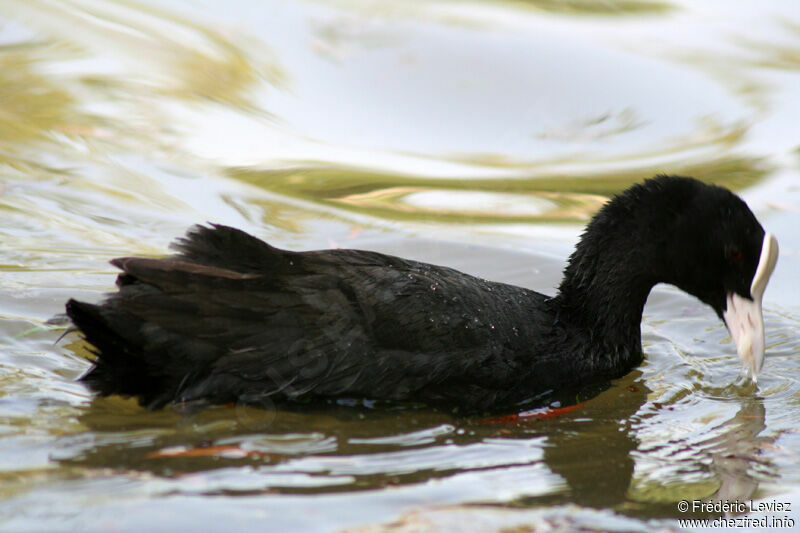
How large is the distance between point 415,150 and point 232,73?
1.77 m

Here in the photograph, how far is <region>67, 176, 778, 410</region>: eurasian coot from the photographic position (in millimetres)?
4172

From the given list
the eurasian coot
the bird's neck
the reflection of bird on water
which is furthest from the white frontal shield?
the bird's neck

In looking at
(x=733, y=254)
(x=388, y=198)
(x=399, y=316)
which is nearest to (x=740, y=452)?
(x=733, y=254)

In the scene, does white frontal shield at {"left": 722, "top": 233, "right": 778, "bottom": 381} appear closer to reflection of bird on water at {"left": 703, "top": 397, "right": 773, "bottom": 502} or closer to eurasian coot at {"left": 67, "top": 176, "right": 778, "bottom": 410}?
eurasian coot at {"left": 67, "top": 176, "right": 778, "bottom": 410}

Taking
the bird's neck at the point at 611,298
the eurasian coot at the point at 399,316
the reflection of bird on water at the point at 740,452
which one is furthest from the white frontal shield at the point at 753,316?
the bird's neck at the point at 611,298

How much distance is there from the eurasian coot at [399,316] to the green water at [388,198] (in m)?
0.15

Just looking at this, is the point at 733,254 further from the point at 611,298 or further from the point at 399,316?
the point at 399,316

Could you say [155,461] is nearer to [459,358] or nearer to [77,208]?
[459,358]

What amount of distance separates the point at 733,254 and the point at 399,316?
61.5 inches

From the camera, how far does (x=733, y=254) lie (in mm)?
4754

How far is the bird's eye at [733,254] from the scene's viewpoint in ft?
15.5

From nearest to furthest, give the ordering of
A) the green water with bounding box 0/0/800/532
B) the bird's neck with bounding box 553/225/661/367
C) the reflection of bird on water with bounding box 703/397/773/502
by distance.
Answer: the green water with bounding box 0/0/800/532, the reflection of bird on water with bounding box 703/397/773/502, the bird's neck with bounding box 553/225/661/367

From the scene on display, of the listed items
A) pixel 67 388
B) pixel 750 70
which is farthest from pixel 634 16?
pixel 67 388

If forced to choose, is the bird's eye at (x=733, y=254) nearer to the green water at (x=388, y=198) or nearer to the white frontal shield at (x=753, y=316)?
the white frontal shield at (x=753, y=316)
